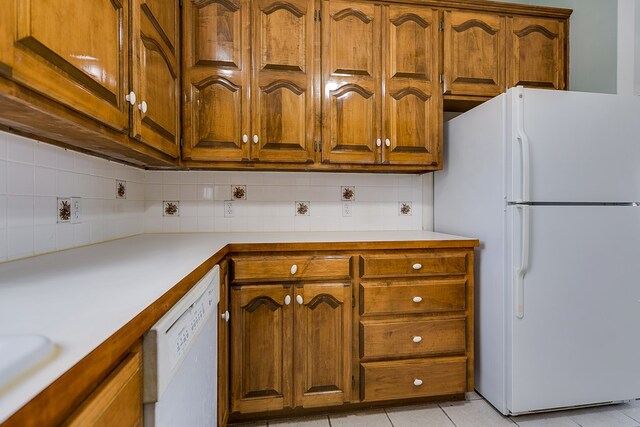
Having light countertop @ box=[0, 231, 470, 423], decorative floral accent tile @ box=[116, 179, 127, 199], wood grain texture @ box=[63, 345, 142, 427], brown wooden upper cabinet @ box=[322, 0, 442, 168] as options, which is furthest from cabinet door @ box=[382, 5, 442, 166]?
wood grain texture @ box=[63, 345, 142, 427]

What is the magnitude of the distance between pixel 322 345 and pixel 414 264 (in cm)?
61

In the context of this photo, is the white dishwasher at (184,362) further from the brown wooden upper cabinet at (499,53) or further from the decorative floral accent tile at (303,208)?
the brown wooden upper cabinet at (499,53)

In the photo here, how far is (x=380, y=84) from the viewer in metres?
1.92

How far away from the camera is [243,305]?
158 centimetres

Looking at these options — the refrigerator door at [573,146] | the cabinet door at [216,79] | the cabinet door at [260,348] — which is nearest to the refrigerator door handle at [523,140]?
the refrigerator door at [573,146]

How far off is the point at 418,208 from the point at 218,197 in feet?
4.48

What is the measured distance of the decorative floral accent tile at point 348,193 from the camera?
226cm

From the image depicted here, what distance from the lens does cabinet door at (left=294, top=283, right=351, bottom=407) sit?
1.63m

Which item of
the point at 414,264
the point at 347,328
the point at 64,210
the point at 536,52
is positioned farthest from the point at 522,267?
the point at 64,210

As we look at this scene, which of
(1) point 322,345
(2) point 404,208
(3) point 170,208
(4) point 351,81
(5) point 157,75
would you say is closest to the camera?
(5) point 157,75

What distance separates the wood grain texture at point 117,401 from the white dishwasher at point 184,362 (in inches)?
0.9

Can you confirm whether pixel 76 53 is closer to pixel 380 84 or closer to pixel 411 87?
pixel 380 84

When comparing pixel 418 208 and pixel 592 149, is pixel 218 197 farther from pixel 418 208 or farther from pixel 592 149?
pixel 592 149

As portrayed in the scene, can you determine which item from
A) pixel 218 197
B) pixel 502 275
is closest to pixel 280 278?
pixel 218 197
